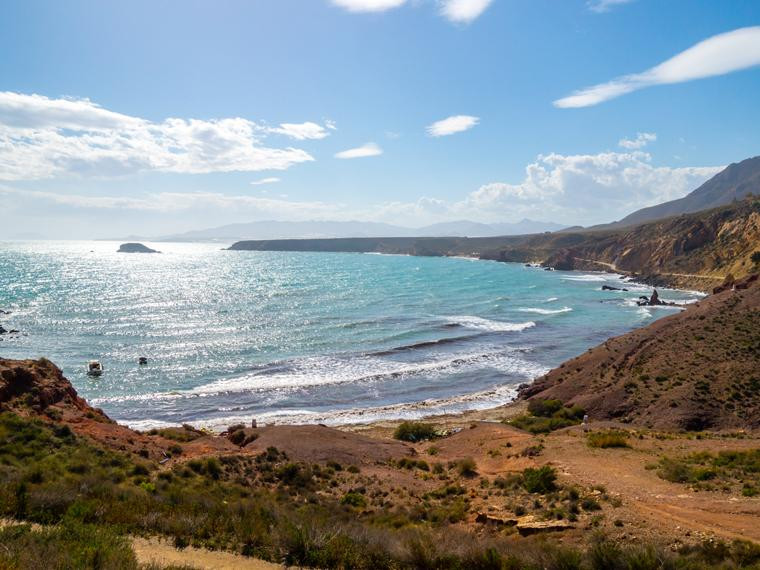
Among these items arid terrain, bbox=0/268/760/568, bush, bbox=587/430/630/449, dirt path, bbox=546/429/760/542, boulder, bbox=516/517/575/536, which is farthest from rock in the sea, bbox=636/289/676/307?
boulder, bbox=516/517/575/536

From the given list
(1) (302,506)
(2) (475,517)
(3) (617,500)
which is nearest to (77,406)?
(1) (302,506)

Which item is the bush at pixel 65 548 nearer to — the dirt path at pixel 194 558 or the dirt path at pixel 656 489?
the dirt path at pixel 194 558

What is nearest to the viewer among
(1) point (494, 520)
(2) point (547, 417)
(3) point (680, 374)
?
(1) point (494, 520)

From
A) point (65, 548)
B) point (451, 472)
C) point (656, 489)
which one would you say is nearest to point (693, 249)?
point (451, 472)

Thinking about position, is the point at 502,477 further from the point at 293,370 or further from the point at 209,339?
the point at 209,339

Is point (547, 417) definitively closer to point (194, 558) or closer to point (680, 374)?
point (680, 374)
